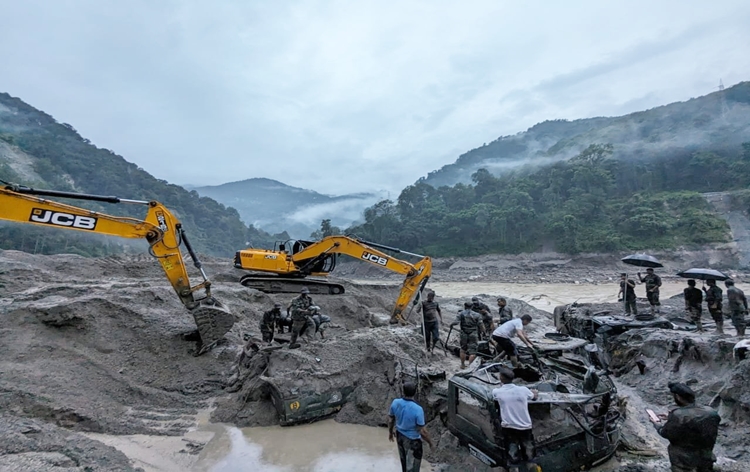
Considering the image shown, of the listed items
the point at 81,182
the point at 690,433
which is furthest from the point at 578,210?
the point at 81,182

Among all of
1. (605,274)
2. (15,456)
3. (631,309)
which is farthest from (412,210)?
(15,456)

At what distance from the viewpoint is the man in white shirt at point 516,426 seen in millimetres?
4086

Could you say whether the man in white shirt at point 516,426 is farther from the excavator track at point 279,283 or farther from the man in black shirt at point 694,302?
the excavator track at point 279,283

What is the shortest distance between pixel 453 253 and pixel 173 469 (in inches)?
2091

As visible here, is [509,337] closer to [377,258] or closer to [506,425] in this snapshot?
[506,425]

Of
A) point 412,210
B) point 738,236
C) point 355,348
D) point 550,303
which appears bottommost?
point 550,303

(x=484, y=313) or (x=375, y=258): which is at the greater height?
(x=375, y=258)

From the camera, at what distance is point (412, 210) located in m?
66.2

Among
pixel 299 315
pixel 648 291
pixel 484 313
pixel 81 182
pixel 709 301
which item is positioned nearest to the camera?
pixel 299 315

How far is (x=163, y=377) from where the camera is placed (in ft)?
26.4

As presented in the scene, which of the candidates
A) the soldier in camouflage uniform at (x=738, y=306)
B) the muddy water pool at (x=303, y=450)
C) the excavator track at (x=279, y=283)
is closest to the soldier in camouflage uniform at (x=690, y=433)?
the muddy water pool at (x=303, y=450)

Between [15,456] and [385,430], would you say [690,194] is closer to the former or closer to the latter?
[385,430]

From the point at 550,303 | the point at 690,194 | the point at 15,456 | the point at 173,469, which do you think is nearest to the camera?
the point at 15,456

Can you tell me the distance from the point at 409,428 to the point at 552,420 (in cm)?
172
